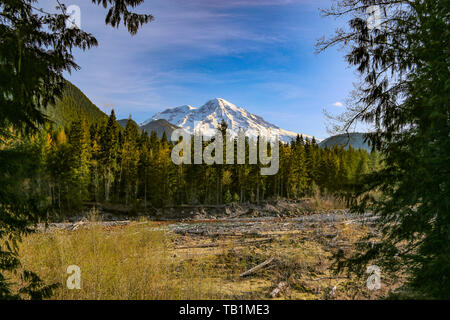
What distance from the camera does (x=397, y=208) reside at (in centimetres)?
291

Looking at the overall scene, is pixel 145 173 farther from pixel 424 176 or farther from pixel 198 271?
pixel 424 176

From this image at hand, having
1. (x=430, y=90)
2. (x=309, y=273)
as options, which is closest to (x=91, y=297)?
(x=309, y=273)

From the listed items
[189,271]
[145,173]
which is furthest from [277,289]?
[145,173]
